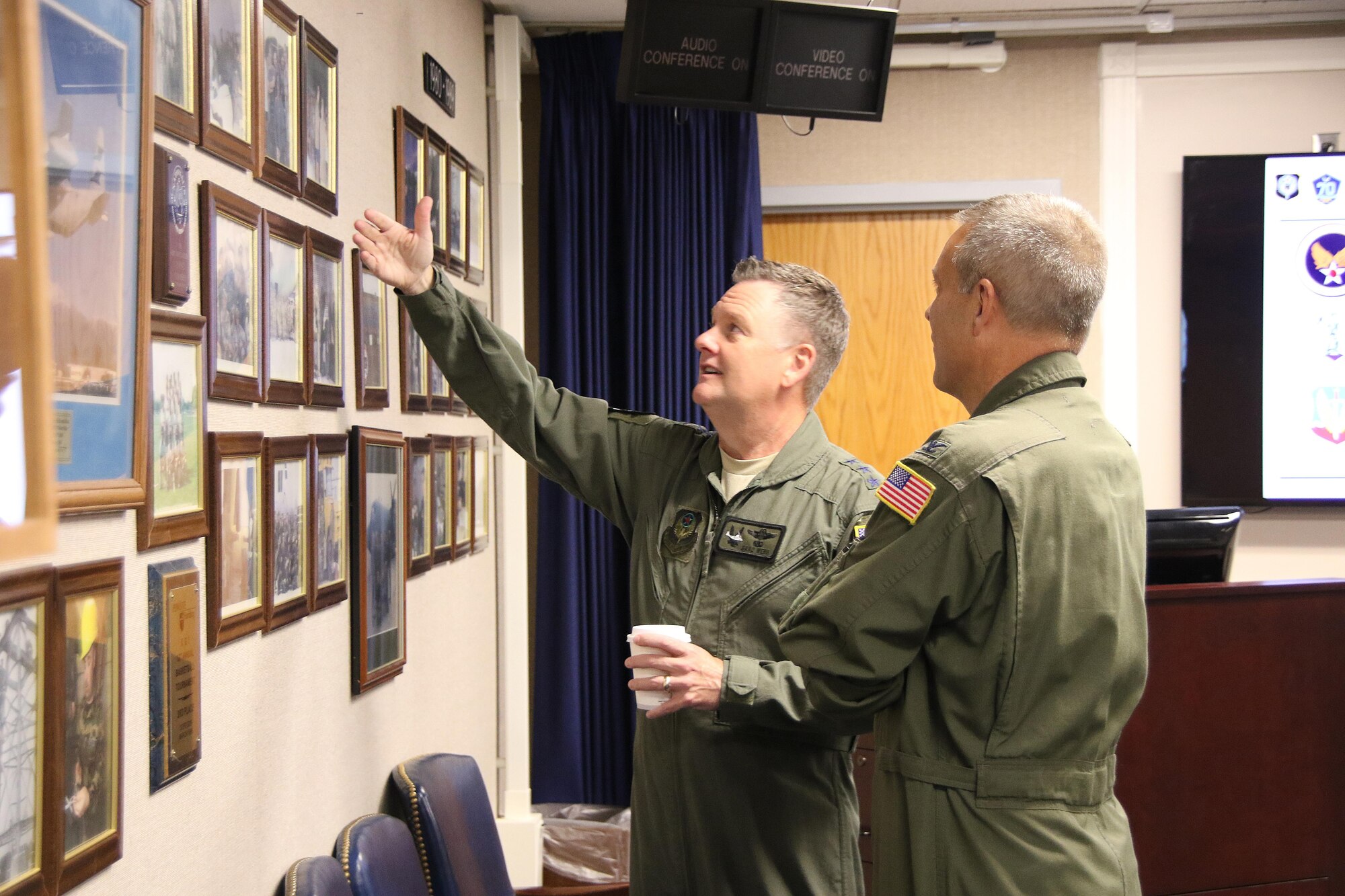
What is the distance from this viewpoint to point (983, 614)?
1.29 metres

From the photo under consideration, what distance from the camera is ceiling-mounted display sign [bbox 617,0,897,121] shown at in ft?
8.72

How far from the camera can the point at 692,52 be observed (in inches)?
107

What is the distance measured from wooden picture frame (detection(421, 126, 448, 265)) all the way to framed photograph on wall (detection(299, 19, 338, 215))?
2.07 ft

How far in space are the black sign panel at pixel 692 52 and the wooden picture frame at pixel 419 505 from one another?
0.98 meters

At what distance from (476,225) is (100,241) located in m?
2.03

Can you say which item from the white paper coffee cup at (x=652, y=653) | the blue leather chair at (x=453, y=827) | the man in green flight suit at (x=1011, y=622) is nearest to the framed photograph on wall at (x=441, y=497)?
the blue leather chair at (x=453, y=827)

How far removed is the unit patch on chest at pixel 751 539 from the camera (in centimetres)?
181

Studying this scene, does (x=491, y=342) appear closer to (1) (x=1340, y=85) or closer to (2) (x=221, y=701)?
(2) (x=221, y=701)

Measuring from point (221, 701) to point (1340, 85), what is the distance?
4.18m

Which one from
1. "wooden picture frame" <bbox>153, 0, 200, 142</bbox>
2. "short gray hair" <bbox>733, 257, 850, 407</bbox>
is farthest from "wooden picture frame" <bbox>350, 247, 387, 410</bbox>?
"short gray hair" <bbox>733, 257, 850, 407</bbox>

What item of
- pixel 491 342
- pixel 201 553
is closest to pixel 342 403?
pixel 491 342

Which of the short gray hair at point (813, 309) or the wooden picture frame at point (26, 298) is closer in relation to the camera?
the wooden picture frame at point (26, 298)

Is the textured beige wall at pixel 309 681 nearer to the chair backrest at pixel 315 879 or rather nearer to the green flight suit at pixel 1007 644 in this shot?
the chair backrest at pixel 315 879

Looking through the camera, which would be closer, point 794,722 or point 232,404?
point 232,404
